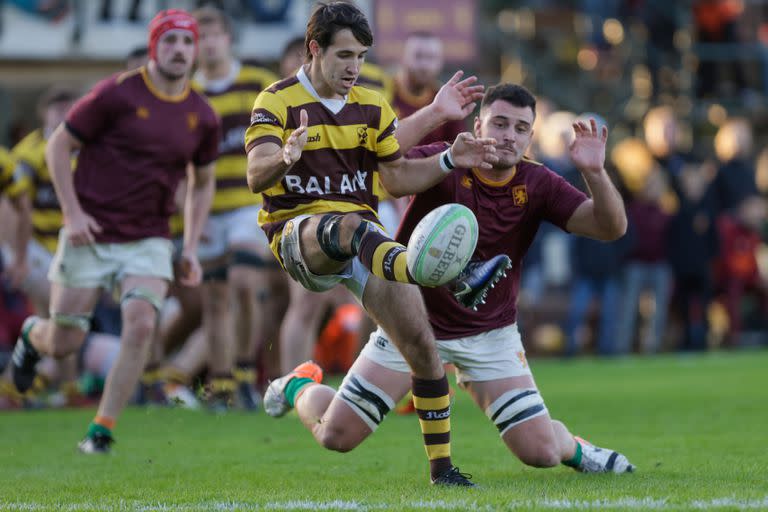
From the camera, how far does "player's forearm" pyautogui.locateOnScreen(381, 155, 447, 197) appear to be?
6.53 meters

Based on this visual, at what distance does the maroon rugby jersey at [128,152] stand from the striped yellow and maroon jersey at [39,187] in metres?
2.89

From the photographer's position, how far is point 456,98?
22.0 feet

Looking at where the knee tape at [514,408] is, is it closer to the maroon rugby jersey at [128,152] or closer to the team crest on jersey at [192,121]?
the maroon rugby jersey at [128,152]

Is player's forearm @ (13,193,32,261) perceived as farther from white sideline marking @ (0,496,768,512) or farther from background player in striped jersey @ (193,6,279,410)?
white sideline marking @ (0,496,768,512)

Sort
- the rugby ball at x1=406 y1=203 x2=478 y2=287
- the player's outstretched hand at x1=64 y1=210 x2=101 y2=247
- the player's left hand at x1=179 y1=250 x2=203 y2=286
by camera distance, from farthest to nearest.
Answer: the player's left hand at x1=179 y1=250 x2=203 y2=286 → the player's outstretched hand at x1=64 y1=210 x2=101 y2=247 → the rugby ball at x1=406 y1=203 x2=478 y2=287

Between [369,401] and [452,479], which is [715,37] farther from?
[452,479]

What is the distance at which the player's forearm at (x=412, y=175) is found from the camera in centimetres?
653

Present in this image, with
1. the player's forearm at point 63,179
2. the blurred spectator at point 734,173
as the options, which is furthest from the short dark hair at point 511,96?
the blurred spectator at point 734,173

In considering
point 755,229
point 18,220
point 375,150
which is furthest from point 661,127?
point 375,150

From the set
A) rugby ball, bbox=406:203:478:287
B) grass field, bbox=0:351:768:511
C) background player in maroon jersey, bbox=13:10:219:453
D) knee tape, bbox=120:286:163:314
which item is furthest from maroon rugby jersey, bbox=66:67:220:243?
rugby ball, bbox=406:203:478:287

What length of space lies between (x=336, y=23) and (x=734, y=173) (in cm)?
1355

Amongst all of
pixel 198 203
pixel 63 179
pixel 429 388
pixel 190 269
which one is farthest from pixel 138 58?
pixel 429 388

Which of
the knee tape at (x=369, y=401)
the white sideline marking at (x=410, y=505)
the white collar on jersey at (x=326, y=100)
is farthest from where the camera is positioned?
the knee tape at (x=369, y=401)

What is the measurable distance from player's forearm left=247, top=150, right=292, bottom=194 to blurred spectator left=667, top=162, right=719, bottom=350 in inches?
516
